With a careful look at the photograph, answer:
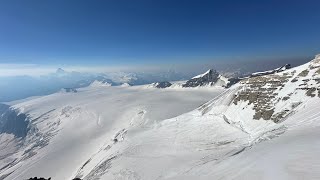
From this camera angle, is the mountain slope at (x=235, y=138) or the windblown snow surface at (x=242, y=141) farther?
the mountain slope at (x=235, y=138)

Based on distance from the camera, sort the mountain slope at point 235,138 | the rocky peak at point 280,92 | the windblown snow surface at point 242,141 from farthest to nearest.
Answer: the rocky peak at point 280,92 < the mountain slope at point 235,138 < the windblown snow surface at point 242,141

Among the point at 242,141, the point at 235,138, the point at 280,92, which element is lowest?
the point at 235,138

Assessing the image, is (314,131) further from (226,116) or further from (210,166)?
(226,116)

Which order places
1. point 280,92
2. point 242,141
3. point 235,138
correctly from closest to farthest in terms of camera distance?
point 242,141
point 235,138
point 280,92

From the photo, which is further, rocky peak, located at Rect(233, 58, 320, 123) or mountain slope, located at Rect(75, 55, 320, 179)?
rocky peak, located at Rect(233, 58, 320, 123)

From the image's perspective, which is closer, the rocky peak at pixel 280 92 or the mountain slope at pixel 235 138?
the mountain slope at pixel 235 138

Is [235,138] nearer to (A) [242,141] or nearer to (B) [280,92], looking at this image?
(A) [242,141]

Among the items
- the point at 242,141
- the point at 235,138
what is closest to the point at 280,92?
the point at 235,138

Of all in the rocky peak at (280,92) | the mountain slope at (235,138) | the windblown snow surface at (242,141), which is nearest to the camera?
the windblown snow surface at (242,141)

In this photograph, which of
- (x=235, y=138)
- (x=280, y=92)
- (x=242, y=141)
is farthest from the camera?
(x=280, y=92)

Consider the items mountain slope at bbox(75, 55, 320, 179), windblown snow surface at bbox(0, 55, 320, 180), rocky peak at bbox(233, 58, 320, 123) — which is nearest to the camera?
windblown snow surface at bbox(0, 55, 320, 180)

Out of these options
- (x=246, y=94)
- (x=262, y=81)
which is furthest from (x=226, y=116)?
(x=262, y=81)
